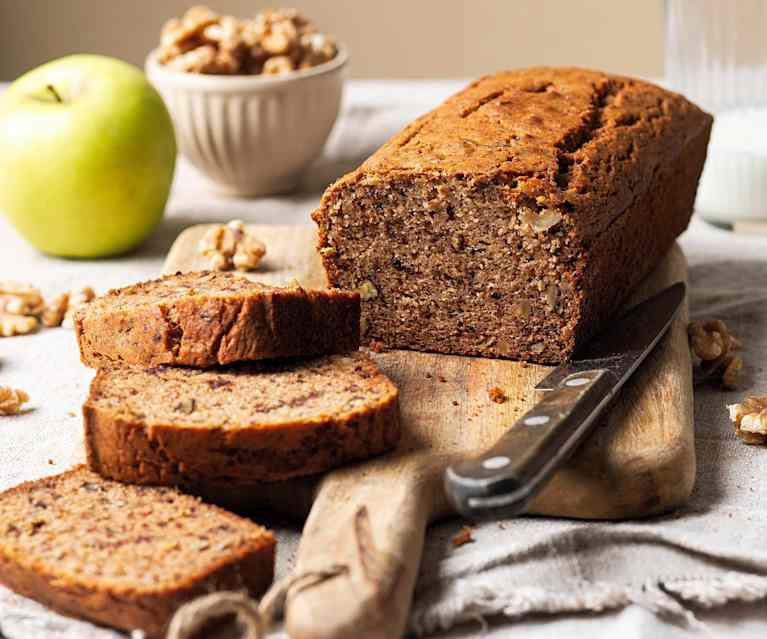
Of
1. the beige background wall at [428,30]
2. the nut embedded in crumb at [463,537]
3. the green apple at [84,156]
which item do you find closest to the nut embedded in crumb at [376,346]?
the nut embedded in crumb at [463,537]

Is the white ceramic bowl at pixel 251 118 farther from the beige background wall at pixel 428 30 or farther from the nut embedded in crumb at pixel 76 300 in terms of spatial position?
the beige background wall at pixel 428 30

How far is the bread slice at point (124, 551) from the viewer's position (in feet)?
7.16

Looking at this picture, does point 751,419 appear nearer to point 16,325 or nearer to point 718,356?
point 718,356

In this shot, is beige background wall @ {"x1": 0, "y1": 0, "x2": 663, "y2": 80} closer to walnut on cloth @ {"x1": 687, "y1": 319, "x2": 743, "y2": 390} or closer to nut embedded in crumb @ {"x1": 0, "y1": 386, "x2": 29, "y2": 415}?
walnut on cloth @ {"x1": 687, "y1": 319, "x2": 743, "y2": 390}

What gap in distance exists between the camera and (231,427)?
2492 mm

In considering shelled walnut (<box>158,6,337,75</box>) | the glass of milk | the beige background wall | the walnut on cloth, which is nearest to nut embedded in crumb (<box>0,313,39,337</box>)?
shelled walnut (<box>158,6,337,75</box>)

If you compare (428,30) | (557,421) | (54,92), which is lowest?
(428,30)

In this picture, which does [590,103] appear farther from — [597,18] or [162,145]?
[597,18]

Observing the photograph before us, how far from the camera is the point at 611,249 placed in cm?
→ 323

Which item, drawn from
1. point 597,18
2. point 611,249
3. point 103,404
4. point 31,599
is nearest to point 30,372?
point 103,404

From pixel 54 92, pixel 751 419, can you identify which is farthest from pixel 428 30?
pixel 751 419

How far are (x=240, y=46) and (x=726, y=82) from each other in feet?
5.97

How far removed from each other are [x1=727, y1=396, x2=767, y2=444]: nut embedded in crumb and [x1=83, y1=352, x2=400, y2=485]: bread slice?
87 centimetres

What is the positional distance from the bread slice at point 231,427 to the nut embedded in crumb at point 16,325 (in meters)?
1.05
